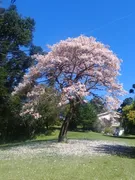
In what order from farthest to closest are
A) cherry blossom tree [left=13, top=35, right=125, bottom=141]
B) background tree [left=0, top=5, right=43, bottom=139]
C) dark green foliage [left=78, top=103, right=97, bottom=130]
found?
A: dark green foliage [left=78, top=103, right=97, bottom=130] < background tree [left=0, top=5, right=43, bottom=139] < cherry blossom tree [left=13, top=35, right=125, bottom=141]

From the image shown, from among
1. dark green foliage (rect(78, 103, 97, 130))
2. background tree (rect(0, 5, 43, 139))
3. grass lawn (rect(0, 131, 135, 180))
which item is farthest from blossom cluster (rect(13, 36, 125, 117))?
dark green foliage (rect(78, 103, 97, 130))

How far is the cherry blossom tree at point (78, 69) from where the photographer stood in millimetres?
24266

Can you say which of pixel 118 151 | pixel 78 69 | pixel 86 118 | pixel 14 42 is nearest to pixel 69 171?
pixel 118 151

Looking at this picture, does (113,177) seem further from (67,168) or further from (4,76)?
(4,76)

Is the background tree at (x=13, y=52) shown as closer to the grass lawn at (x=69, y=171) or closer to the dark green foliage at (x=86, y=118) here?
the dark green foliage at (x=86, y=118)

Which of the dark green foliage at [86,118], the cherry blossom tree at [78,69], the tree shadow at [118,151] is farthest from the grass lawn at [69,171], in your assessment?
the dark green foliage at [86,118]

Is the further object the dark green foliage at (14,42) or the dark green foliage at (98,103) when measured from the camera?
the dark green foliage at (14,42)

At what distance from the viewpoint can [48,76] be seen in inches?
987

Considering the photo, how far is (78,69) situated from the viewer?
2544 centimetres

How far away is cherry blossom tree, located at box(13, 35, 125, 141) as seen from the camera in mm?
24266

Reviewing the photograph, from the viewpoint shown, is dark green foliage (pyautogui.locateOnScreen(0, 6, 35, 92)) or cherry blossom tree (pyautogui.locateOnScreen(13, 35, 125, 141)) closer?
cherry blossom tree (pyautogui.locateOnScreen(13, 35, 125, 141))

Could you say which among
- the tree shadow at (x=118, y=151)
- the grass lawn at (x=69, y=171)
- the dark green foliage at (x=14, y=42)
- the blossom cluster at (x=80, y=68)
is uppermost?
the dark green foliage at (x=14, y=42)

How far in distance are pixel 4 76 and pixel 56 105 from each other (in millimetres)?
14758

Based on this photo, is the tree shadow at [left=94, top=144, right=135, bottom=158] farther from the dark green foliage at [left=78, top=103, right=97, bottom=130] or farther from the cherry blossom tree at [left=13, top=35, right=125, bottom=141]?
the dark green foliage at [left=78, top=103, right=97, bottom=130]
